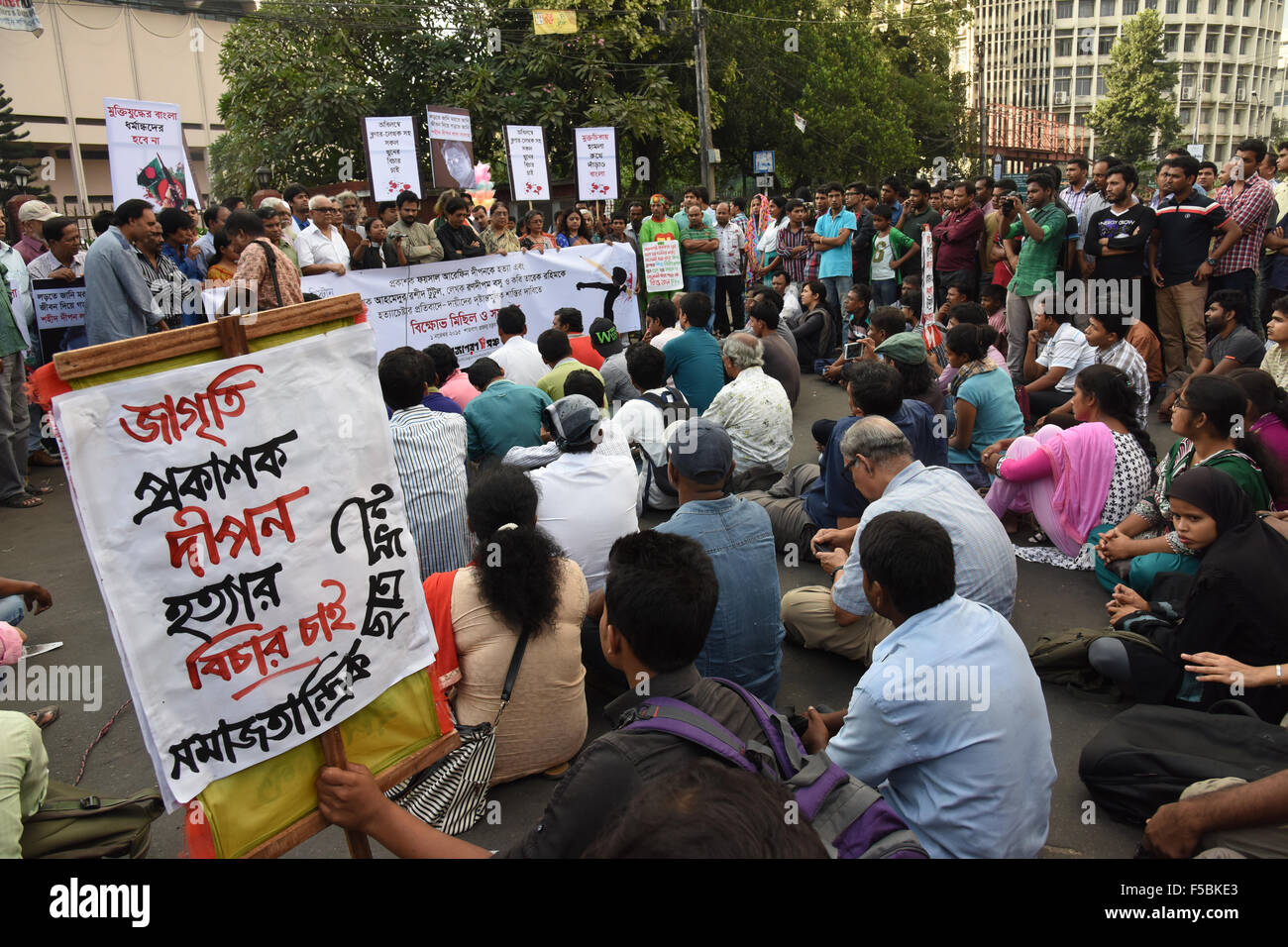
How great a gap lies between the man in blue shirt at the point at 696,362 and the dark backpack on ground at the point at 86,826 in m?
5.18

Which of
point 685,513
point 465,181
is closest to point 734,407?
point 685,513

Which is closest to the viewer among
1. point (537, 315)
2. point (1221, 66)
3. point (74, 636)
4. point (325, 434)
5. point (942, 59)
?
point (325, 434)

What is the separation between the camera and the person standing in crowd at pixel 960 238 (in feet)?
34.6

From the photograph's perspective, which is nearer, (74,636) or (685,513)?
(685,513)

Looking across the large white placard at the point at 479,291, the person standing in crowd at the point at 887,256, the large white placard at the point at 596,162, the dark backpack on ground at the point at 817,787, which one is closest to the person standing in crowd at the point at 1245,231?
the person standing in crowd at the point at 887,256

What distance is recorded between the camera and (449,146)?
36.6ft

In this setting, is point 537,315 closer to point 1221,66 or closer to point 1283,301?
point 1283,301

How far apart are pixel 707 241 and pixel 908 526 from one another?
32.6ft

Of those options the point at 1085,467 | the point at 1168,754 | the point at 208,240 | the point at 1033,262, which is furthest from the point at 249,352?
the point at 1033,262

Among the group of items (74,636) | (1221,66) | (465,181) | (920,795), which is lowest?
(74,636)

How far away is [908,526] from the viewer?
2.70 meters

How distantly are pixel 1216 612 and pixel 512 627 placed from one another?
259 centimetres

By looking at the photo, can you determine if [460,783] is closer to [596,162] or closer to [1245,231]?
[1245,231]

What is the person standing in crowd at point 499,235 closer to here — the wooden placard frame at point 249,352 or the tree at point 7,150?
the wooden placard frame at point 249,352
